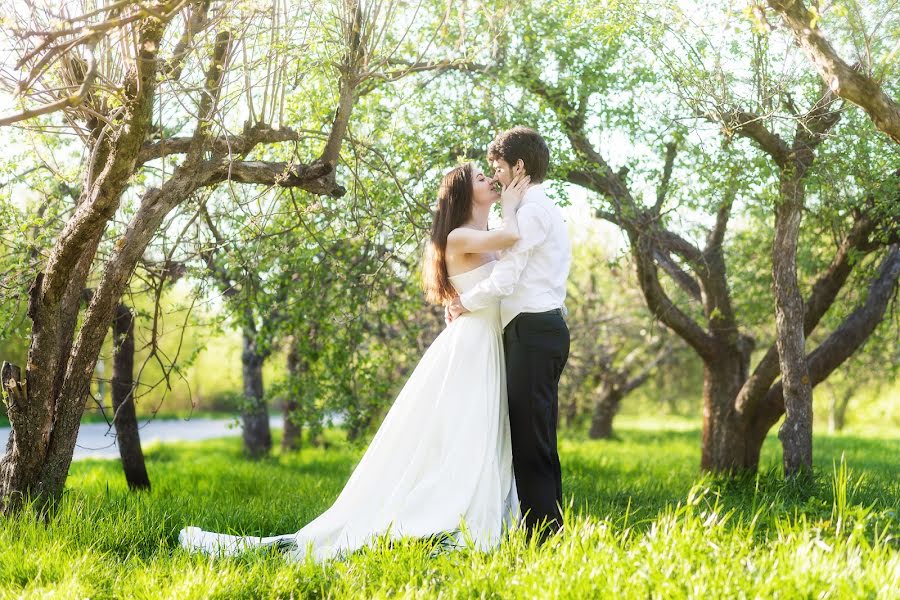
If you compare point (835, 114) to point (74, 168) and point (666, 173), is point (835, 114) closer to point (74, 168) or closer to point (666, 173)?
point (666, 173)

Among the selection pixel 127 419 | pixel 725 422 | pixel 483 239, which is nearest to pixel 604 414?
pixel 725 422

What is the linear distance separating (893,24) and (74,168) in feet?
19.7

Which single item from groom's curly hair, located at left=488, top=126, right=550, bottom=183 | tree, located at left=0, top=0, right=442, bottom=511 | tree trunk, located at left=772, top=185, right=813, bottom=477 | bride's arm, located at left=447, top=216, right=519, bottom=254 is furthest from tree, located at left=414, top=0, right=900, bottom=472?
tree, located at left=0, top=0, right=442, bottom=511

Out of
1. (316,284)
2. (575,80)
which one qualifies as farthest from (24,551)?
(575,80)

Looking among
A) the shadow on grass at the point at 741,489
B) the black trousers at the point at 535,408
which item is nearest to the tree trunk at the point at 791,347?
the shadow on grass at the point at 741,489

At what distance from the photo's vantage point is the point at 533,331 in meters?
4.57

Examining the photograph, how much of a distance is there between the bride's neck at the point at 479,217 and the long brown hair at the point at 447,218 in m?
0.03

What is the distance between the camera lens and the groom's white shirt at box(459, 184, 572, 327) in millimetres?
4543

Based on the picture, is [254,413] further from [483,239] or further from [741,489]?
[483,239]

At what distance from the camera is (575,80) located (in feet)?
22.4

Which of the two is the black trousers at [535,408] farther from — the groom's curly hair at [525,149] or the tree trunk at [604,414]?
the tree trunk at [604,414]

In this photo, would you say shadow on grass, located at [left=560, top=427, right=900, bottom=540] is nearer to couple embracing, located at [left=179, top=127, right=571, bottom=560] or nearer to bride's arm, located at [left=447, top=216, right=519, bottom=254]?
couple embracing, located at [left=179, top=127, right=571, bottom=560]

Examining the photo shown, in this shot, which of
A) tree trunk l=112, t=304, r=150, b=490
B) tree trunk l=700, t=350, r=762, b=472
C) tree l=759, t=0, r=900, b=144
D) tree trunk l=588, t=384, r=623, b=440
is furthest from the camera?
tree trunk l=588, t=384, r=623, b=440

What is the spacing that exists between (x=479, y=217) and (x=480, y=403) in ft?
3.54
